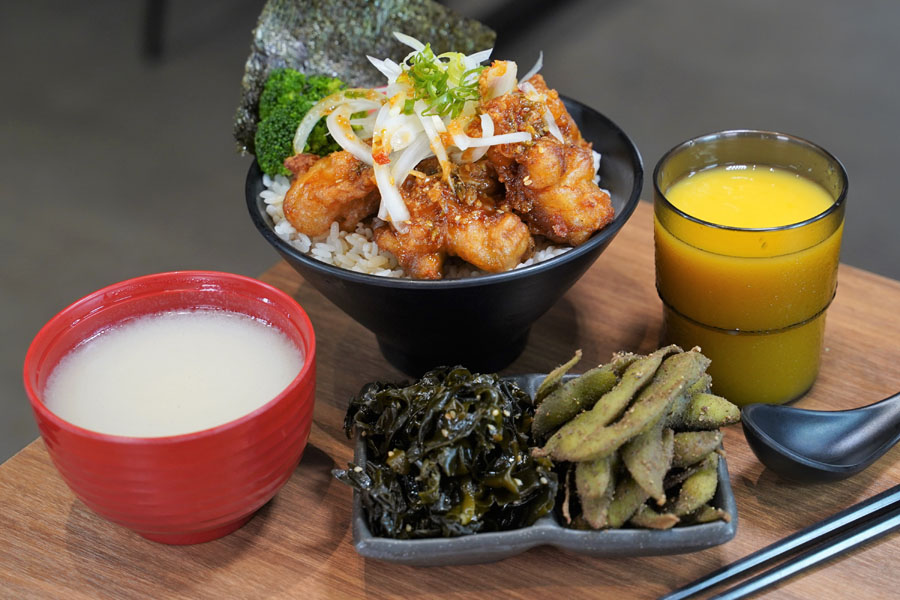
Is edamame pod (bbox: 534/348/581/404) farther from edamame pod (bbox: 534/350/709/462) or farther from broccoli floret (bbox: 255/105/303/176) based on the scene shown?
broccoli floret (bbox: 255/105/303/176)

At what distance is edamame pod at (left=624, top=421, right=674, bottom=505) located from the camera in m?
1.36

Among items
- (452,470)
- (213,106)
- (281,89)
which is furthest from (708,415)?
(213,106)

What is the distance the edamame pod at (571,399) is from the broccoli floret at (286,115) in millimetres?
781

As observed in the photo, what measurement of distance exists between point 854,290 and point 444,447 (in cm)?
117

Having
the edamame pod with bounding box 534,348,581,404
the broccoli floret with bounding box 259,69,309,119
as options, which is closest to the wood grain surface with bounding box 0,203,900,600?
the edamame pod with bounding box 534,348,581,404

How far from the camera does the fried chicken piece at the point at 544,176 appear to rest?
169 cm

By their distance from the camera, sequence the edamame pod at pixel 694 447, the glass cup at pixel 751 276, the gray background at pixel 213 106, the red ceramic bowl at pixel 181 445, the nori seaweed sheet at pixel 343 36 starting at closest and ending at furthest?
the red ceramic bowl at pixel 181 445, the edamame pod at pixel 694 447, the glass cup at pixel 751 276, the nori seaweed sheet at pixel 343 36, the gray background at pixel 213 106

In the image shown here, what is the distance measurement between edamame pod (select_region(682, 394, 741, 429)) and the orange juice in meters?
0.26

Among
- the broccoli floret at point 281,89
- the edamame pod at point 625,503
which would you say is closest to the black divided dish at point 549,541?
the edamame pod at point 625,503

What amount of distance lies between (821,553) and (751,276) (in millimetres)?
482

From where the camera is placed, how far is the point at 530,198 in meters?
1.73

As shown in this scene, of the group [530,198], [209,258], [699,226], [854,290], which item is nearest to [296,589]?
[530,198]

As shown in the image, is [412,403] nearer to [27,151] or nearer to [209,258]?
[209,258]

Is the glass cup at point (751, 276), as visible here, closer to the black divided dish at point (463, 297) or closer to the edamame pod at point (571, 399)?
the black divided dish at point (463, 297)
